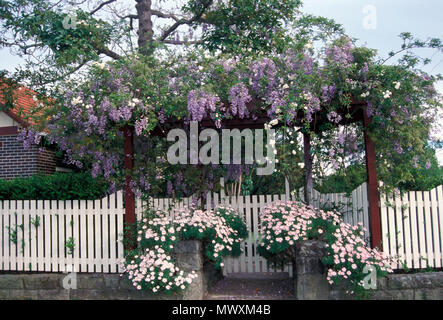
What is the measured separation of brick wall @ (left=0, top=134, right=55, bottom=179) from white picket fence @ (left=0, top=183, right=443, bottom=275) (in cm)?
343

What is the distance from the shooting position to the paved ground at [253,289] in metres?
5.13

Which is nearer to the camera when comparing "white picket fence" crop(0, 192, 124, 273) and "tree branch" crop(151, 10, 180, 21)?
"white picket fence" crop(0, 192, 124, 273)

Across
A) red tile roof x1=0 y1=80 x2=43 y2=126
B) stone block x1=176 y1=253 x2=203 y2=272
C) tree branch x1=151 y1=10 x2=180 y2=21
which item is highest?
tree branch x1=151 y1=10 x2=180 y2=21

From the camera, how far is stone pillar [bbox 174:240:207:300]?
4910 mm

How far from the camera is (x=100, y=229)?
5605 mm

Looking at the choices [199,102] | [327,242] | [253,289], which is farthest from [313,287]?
[199,102]

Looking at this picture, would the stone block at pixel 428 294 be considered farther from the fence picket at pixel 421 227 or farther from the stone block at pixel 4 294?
the stone block at pixel 4 294

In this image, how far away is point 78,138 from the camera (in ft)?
18.9

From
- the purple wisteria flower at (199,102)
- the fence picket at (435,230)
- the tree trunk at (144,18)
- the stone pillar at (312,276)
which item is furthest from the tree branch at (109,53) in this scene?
the fence picket at (435,230)

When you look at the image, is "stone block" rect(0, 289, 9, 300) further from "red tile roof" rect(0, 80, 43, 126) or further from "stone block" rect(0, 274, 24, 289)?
"red tile roof" rect(0, 80, 43, 126)

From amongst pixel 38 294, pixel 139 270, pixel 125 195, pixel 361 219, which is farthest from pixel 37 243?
pixel 361 219

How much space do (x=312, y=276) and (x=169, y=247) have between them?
5.92ft

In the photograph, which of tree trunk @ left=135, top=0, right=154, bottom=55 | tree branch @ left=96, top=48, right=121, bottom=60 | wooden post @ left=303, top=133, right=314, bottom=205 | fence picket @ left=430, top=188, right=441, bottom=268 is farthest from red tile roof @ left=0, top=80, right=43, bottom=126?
fence picket @ left=430, top=188, right=441, bottom=268

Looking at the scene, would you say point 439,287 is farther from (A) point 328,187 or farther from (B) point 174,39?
(B) point 174,39
